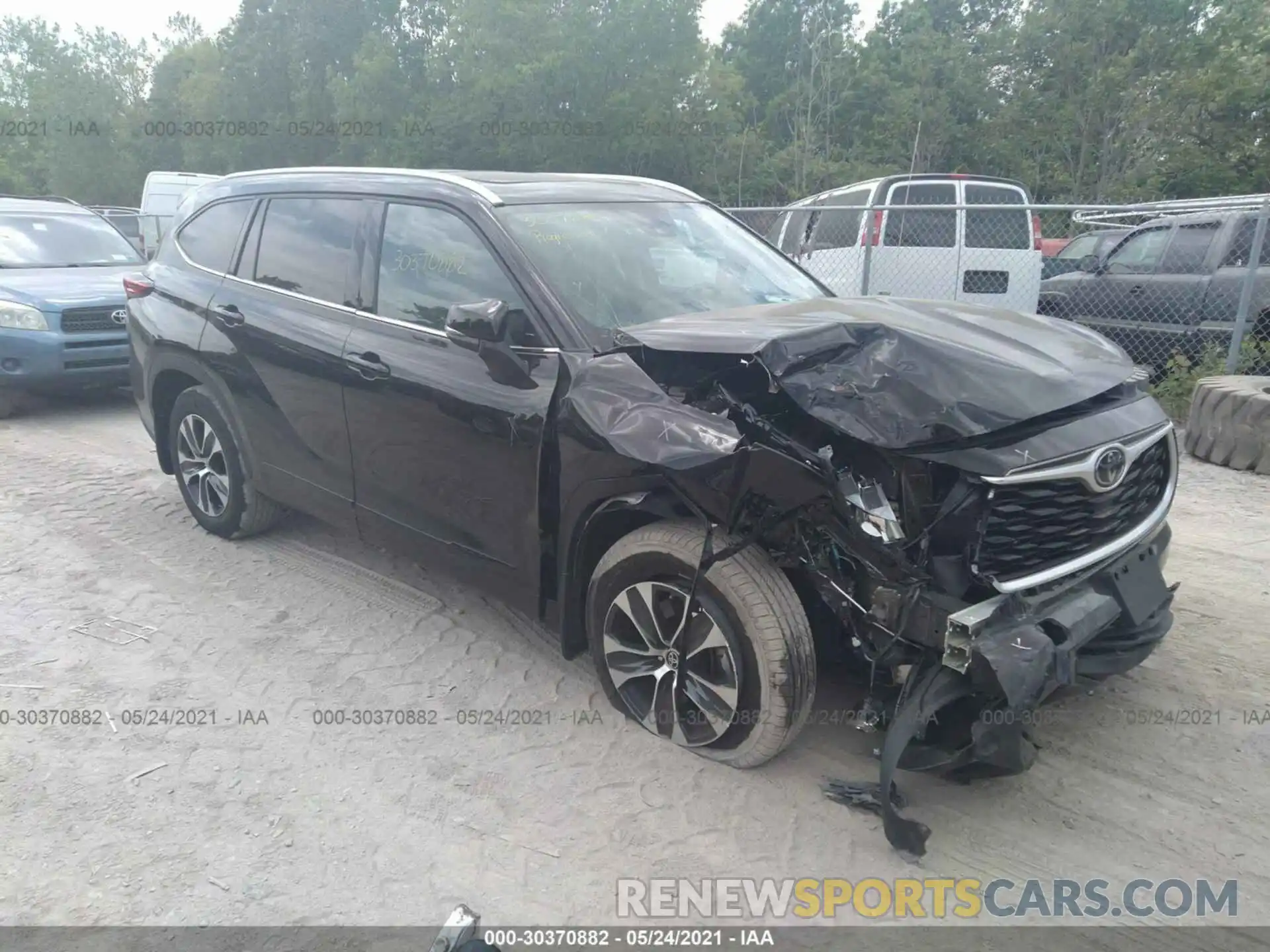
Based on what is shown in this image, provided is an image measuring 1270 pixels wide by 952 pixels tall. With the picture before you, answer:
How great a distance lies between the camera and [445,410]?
359 centimetres

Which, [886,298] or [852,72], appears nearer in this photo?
[886,298]

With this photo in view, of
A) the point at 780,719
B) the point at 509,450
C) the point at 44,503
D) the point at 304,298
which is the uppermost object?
the point at 304,298

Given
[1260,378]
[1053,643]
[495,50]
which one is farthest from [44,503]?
[495,50]

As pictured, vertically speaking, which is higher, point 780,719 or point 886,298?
point 886,298

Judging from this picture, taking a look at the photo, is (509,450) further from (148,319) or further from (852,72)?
(852,72)

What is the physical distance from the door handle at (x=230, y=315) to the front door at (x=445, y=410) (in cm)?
95

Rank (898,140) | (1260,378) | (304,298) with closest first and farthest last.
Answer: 1. (304,298)
2. (1260,378)
3. (898,140)

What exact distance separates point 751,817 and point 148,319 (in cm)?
438

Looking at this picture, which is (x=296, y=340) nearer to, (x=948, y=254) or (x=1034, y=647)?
(x=1034, y=647)

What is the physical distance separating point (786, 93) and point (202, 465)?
3227cm

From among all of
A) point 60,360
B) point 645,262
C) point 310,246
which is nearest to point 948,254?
point 645,262

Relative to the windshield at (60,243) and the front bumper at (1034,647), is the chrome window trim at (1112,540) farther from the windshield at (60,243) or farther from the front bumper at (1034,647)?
the windshield at (60,243)

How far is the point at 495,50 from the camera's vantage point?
2994 cm

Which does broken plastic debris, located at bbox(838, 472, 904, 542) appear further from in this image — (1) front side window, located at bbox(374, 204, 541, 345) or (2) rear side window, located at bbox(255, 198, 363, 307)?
(2) rear side window, located at bbox(255, 198, 363, 307)
